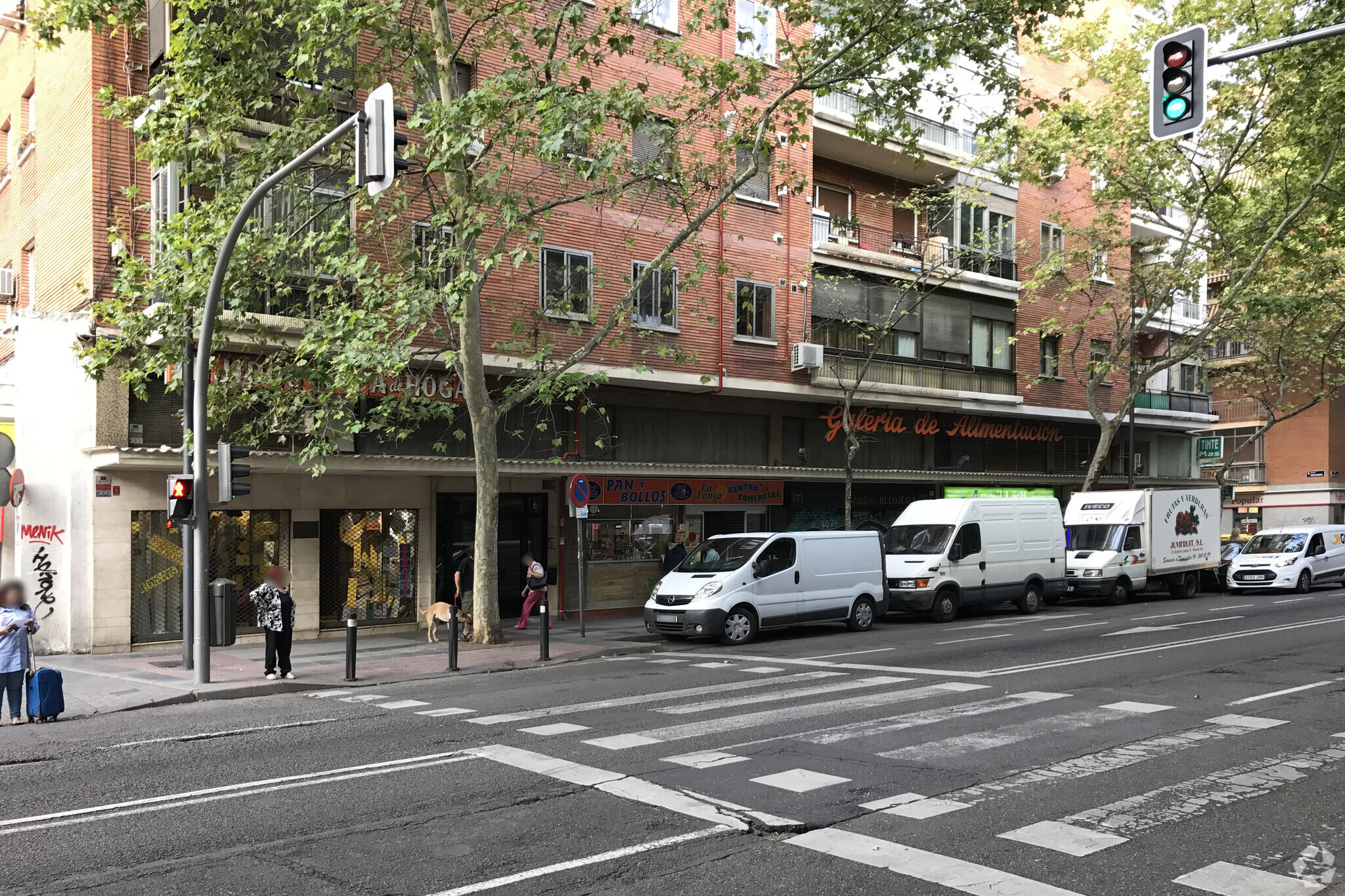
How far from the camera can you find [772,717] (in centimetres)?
1014

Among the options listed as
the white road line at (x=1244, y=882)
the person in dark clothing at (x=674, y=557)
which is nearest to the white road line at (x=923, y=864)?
the white road line at (x=1244, y=882)

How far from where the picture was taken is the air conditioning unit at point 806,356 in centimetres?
2458

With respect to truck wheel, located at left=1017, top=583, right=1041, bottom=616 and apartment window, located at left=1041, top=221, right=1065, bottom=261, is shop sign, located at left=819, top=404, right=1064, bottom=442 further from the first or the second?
truck wheel, located at left=1017, top=583, right=1041, bottom=616

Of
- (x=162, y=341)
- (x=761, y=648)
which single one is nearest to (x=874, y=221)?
(x=761, y=648)

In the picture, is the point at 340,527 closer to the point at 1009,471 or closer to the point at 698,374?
the point at 698,374

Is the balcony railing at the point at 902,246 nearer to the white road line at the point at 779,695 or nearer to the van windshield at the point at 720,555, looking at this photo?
the van windshield at the point at 720,555

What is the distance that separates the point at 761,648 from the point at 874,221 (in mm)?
15467

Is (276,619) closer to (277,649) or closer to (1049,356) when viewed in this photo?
(277,649)

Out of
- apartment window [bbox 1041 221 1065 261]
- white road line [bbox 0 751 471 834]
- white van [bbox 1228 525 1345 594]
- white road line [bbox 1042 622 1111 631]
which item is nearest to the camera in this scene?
white road line [bbox 0 751 471 834]

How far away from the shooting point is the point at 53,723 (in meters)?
Result: 10.7

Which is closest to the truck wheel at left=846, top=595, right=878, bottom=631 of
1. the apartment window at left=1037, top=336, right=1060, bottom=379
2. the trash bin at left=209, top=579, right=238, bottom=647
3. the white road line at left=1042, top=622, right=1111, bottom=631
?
the white road line at left=1042, top=622, right=1111, bottom=631

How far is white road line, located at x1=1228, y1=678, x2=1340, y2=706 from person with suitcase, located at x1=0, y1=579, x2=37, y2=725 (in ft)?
40.0

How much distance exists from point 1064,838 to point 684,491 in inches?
704

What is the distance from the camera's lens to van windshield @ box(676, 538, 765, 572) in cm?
1767
